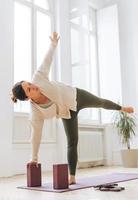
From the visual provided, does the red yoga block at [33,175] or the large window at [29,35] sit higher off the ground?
the large window at [29,35]

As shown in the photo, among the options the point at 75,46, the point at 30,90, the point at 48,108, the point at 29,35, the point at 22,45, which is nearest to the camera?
the point at 30,90

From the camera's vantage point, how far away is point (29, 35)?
206 inches

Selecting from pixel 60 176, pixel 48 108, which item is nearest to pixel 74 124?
pixel 48 108

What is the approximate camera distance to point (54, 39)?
2.95 metres

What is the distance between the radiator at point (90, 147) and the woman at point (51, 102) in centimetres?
254

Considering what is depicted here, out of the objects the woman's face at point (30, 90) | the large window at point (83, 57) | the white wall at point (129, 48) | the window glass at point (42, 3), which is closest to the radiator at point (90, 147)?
the large window at point (83, 57)

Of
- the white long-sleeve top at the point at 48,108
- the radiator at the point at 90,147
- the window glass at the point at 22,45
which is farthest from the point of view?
the radiator at the point at 90,147

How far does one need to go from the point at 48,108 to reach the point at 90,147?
3.13 m

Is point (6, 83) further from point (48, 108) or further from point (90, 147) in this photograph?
point (90, 147)

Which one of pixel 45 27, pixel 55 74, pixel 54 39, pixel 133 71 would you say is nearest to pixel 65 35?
pixel 45 27

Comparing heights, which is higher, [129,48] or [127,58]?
[129,48]

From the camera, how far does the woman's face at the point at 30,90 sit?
102 inches

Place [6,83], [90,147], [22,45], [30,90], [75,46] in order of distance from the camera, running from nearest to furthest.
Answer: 1. [30,90]
2. [6,83]
3. [22,45]
4. [90,147]
5. [75,46]

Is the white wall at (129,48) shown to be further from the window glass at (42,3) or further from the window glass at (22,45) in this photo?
the window glass at (22,45)
